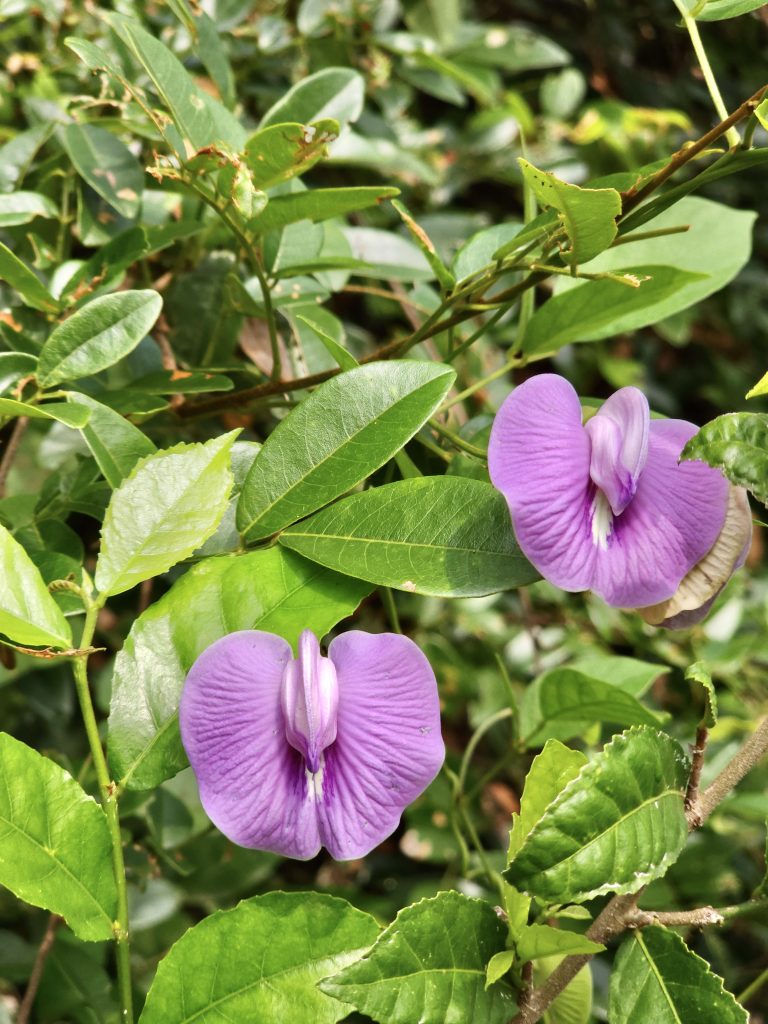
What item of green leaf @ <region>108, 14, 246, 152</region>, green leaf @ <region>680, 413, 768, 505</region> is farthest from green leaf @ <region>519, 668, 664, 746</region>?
green leaf @ <region>108, 14, 246, 152</region>

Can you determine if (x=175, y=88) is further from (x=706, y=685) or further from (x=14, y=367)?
(x=706, y=685)

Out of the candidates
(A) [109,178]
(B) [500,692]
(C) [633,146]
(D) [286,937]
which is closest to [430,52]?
(C) [633,146]

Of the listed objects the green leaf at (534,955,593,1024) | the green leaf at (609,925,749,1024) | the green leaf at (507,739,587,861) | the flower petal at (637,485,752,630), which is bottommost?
the green leaf at (534,955,593,1024)

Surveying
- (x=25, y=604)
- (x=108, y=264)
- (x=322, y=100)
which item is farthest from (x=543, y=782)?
(x=322, y=100)

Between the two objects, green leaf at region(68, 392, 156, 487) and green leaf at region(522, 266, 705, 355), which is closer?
green leaf at region(68, 392, 156, 487)

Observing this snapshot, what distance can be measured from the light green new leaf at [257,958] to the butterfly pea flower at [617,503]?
0.21 m

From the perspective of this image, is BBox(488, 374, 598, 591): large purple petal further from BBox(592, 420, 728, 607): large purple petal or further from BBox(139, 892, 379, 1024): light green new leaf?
BBox(139, 892, 379, 1024): light green new leaf

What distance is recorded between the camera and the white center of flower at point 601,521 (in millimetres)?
574

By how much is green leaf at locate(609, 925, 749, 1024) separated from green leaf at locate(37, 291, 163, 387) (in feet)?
1.49

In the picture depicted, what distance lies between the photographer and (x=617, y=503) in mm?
568

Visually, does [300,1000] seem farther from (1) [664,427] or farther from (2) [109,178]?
(2) [109,178]

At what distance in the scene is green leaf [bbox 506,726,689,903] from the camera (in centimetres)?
46

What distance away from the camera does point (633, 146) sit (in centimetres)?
163

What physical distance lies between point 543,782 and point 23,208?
0.59 meters
